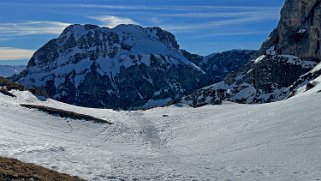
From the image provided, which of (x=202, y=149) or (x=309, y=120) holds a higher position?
(x=309, y=120)

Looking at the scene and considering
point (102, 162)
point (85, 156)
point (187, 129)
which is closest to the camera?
point (102, 162)

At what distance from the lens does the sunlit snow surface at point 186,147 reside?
1065 inches

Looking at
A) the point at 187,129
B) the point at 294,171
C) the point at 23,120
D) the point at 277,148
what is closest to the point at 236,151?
the point at 277,148

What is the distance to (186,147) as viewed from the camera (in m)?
41.8

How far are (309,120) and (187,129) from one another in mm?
19090

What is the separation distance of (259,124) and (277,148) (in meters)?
11.3

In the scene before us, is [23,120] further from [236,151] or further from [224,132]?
[236,151]

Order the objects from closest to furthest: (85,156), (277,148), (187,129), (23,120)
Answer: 1. (85,156)
2. (277,148)
3. (23,120)
4. (187,129)

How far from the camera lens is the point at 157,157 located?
35000 millimetres

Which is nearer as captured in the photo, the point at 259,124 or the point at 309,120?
the point at 309,120

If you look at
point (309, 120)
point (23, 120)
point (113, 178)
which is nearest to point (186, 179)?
point (113, 178)

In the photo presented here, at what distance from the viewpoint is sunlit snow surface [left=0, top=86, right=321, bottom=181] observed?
27.1m

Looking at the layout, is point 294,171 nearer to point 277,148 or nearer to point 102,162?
point 277,148

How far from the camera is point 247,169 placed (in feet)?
94.2
